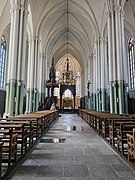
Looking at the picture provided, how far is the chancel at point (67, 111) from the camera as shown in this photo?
3.42 metres

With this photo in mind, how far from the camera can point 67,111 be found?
32.0m

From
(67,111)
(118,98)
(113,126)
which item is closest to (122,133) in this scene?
(113,126)

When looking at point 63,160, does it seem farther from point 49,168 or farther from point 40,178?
point 40,178

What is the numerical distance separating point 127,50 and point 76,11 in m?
9.09

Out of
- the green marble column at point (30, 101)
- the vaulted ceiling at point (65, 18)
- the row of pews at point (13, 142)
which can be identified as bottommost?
the row of pews at point (13, 142)

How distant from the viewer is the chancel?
3416 mm

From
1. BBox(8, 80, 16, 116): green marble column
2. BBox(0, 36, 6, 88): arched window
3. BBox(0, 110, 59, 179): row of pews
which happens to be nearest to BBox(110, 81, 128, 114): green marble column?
BBox(8, 80, 16, 116): green marble column

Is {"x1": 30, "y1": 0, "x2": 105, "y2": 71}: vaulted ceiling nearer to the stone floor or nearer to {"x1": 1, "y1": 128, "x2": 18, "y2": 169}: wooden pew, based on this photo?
the stone floor

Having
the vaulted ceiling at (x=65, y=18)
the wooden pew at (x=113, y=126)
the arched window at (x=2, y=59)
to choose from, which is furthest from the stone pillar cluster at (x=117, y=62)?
the arched window at (x=2, y=59)

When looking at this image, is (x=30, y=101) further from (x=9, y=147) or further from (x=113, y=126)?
(x=9, y=147)

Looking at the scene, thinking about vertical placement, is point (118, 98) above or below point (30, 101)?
above

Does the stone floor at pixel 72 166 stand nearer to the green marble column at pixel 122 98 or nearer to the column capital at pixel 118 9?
the green marble column at pixel 122 98

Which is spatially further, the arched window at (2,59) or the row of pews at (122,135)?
the arched window at (2,59)

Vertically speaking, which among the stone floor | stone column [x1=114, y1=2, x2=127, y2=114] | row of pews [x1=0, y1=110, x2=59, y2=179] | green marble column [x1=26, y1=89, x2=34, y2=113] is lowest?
the stone floor
